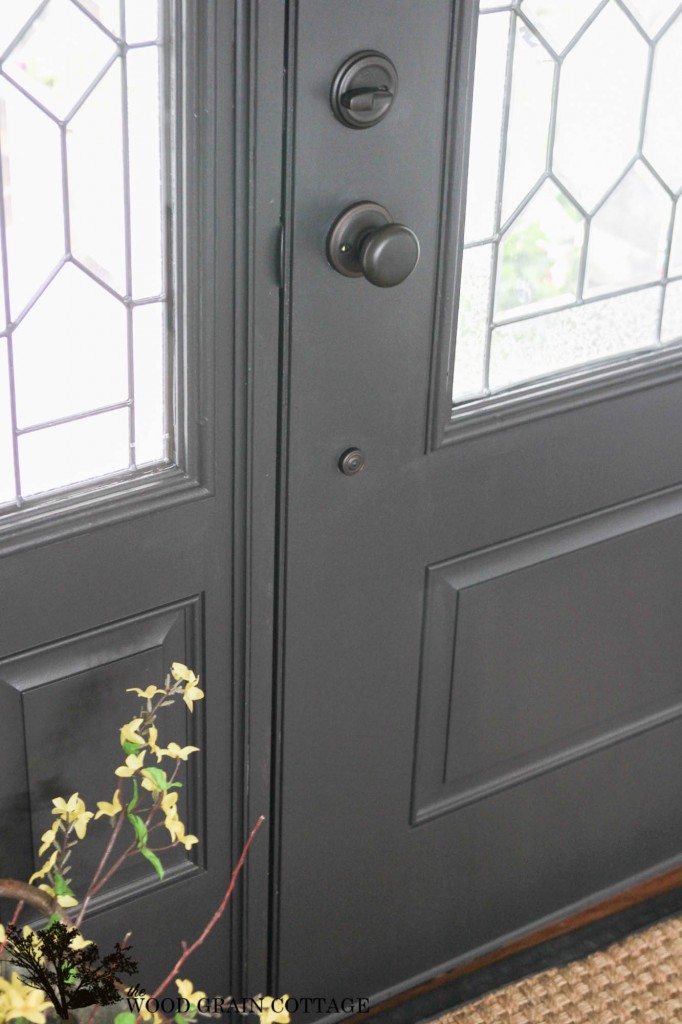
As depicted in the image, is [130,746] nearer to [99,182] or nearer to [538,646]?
[99,182]

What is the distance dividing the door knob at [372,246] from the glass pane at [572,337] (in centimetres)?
24

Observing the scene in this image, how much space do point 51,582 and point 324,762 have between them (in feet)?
1.51

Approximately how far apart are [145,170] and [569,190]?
0.50 meters

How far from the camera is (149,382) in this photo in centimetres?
131

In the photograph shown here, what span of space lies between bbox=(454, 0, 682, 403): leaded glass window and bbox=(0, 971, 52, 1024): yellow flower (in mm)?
821

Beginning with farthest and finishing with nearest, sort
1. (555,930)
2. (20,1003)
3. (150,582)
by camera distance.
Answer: (555,930) → (150,582) → (20,1003)

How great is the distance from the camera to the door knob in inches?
49.5

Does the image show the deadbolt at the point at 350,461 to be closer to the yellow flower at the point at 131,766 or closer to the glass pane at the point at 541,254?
the glass pane at the point at 541,254

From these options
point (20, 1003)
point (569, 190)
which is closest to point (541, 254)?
point (569, 190)

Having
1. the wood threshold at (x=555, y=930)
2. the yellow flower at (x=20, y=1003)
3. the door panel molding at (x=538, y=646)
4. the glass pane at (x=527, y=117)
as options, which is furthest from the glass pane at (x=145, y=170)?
the wood threshold at (x=555, y=930)

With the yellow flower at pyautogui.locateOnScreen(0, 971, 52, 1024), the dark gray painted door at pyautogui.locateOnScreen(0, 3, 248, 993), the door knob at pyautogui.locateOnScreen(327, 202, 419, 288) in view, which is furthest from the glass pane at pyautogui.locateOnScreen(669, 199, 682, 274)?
the yellow flower at pyautogui.locateOnScreen(0, 971, 52, 1024)

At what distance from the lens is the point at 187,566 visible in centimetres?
137

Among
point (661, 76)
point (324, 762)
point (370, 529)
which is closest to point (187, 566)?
point (370, 529)

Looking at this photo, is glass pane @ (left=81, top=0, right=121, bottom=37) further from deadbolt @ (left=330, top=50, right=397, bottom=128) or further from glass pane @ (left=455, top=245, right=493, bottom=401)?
glass pane @ (left=455, top=245, right=493, bottom=401)
